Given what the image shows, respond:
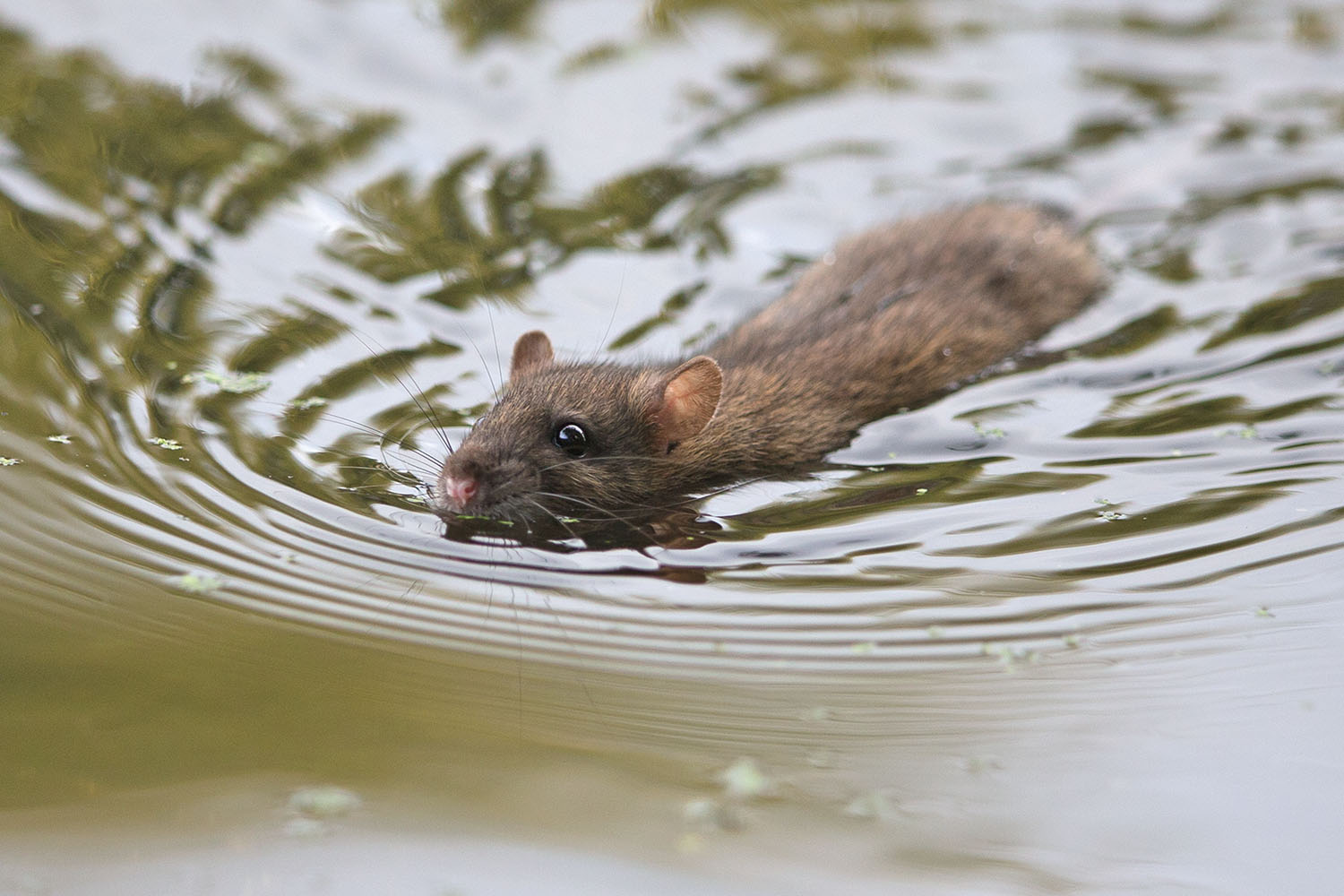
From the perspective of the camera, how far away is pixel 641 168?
9.95 m

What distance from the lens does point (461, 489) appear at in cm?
543

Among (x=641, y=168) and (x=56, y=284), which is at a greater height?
(x=641, y=168)

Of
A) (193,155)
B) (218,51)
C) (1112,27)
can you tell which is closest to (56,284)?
(193,155)

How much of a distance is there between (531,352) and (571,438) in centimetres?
89

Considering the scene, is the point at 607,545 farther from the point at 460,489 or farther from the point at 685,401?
the point at 685,401

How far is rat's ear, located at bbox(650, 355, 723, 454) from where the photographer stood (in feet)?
19.7

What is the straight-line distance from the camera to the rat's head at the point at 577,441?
555cm

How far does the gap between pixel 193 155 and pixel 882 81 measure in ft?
18.7

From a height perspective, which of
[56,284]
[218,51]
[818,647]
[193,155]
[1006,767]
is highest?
[218,51]

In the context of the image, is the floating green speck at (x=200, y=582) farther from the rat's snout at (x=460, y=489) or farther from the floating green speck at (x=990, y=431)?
the floating green speck at (x=990, y=431)

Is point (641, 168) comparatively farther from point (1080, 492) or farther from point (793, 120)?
point (1080, 492)

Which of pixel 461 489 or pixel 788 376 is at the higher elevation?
pixel 788 376

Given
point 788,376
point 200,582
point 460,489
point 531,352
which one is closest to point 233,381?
point 531,352

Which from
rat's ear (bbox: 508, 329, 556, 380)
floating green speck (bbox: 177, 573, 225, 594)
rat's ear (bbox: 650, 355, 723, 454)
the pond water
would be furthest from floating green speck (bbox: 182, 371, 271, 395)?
rat's ear (bbox: 650, 355, 723, 454)
